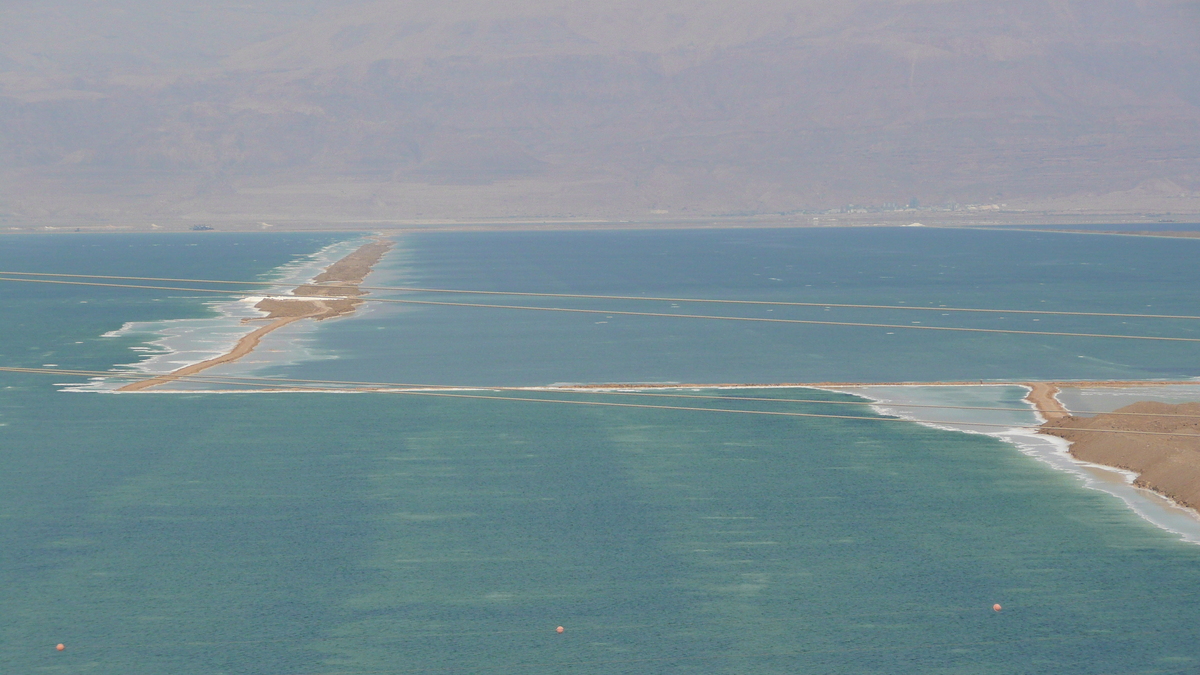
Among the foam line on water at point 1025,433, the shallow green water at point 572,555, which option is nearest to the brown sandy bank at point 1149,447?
the foam line on water at point 1025,433

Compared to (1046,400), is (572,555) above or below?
below

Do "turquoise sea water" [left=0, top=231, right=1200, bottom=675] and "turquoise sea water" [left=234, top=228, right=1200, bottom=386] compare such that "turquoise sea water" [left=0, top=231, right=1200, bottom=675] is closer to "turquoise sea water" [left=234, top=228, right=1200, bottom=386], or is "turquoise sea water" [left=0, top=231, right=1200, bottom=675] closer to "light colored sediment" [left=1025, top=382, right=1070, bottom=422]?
"light colored sediment" [left=1025, top=382, right=1070, bottom=422]

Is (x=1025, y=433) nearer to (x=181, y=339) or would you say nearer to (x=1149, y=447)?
(x=1149, y=447)

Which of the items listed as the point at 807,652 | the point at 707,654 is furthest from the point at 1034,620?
the point at 707,654

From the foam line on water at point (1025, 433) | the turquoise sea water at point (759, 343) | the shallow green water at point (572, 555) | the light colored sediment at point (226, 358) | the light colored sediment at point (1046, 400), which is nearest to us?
the shallow green water at point (572, 555)

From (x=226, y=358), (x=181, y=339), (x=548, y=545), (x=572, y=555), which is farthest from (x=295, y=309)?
(x=572, y=555)

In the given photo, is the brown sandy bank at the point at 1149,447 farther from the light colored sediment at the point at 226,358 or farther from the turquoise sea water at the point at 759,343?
the light colored sediment at the point at 226,358
